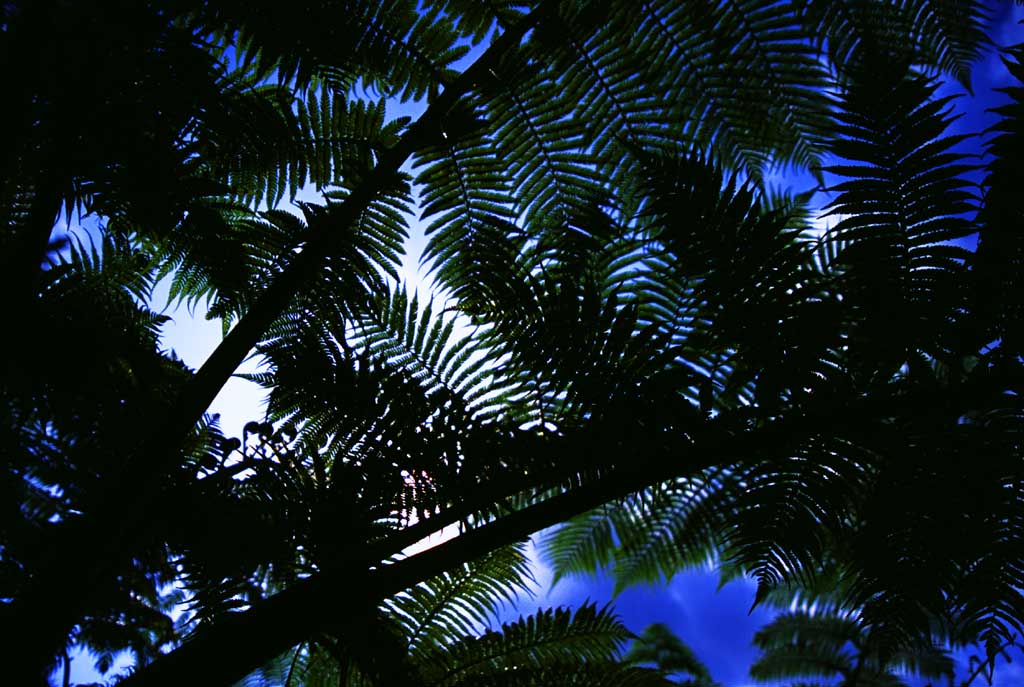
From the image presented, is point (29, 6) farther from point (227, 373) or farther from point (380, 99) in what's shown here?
point (380, 99)

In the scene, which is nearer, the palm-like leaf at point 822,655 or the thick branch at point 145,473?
the thick branch at point 145,473

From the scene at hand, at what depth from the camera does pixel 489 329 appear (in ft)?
4.01

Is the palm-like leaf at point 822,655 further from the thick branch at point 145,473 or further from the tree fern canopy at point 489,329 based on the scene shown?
the thick branch at point 145,473

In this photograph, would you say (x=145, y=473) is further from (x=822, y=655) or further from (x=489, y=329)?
(x=822, y=655)

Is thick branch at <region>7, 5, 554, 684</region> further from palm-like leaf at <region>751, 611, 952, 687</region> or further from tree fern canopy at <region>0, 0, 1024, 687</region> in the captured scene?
palm-like leaf at <region>751, 611, 952, 687</region>

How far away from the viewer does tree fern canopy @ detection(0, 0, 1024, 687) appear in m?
0.96

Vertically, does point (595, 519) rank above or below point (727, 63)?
below

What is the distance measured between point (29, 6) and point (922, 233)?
4.74ft

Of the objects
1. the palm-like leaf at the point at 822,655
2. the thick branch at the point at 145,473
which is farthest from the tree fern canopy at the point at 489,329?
the palm-like leaf at the point at 822,655

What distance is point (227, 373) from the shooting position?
103cm

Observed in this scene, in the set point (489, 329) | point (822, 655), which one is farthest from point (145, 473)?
point (822, 655)

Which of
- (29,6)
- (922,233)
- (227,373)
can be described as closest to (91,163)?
(29,6)

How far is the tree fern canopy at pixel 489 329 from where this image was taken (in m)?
0.96

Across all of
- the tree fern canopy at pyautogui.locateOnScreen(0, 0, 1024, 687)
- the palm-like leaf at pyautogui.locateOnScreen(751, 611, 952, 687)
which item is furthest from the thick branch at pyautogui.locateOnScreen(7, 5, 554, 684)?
the palm-like leaf at pyautogui.locateOnScreen(751, 611, 952, 687)
